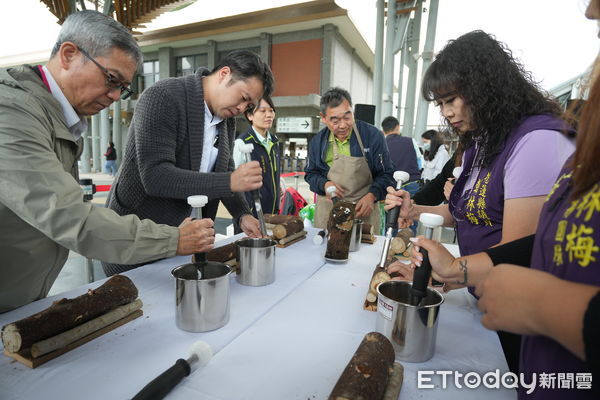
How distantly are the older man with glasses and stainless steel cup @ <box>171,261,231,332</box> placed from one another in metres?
0.17

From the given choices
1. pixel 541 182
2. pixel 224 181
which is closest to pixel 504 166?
pixel 541 182

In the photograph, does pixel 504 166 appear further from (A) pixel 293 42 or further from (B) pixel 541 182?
(A) pixel 293 42

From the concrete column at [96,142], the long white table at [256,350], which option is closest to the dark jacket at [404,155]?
the long white table at [256,350]

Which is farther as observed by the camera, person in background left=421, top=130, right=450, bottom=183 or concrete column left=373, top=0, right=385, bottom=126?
concrete column left=373, top=0, right=385, bottom=126

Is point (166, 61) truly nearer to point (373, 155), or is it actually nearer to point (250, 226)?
point (373, 155)

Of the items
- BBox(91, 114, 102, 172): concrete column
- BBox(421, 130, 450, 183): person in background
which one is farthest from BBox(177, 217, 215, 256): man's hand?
BBox(91, 114, 102, 172): concrete column

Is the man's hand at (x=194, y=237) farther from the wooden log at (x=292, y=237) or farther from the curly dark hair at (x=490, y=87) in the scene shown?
the curly dark hair at (x=490, y=87)

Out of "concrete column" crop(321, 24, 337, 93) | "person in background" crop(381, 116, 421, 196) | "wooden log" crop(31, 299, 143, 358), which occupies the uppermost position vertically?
"concrete column" crop(321, 24, 337, 93)

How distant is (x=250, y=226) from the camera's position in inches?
69.6

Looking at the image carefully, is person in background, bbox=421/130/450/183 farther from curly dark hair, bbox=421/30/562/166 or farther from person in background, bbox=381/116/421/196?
curly dark hair, bbox=421/30/562/166

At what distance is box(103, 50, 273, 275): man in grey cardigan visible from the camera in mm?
1469

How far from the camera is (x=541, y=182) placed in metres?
0.96

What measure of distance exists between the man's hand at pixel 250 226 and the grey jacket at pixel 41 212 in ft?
2.17

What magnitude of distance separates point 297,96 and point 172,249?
12.6 meters
